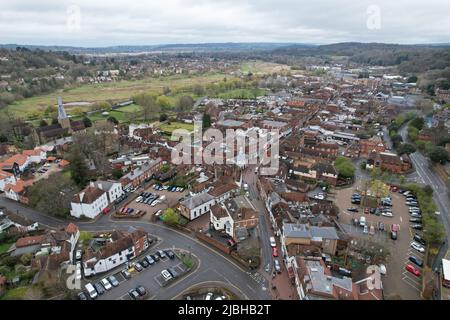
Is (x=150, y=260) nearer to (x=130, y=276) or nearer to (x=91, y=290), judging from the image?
(x=130, y=276)

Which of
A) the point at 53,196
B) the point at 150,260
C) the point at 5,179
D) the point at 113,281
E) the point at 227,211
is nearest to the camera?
the point at 113,281

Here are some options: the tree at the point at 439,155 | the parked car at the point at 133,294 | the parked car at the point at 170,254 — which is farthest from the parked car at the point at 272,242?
the tree at the point at 439,155

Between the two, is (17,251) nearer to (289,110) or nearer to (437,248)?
(437,248)

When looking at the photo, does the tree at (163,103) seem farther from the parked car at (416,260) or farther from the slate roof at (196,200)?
the parked car at (416,260)

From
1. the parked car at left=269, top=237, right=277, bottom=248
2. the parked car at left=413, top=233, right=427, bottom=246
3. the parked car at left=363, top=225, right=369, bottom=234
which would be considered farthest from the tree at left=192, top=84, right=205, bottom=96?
the parked car at left=413, top=233, right=427, bottom=246

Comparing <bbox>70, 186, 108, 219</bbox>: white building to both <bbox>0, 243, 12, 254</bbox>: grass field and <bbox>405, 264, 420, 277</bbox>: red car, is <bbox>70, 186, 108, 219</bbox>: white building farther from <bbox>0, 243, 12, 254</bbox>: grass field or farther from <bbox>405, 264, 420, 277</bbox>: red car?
<bbox>405, 264, 420, 277</bbox>: red car

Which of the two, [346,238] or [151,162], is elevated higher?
[151,162]

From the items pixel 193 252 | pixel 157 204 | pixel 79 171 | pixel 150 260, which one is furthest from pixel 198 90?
pixel 150 260
